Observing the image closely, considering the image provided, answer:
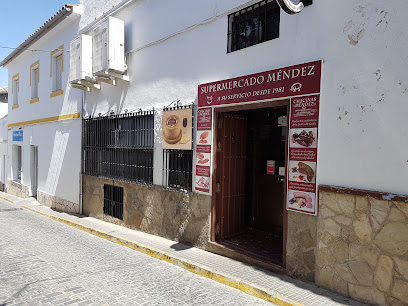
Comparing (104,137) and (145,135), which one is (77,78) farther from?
(145,135)

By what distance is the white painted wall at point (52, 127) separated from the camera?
10.5m

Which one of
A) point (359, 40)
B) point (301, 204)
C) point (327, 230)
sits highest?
point (359, 40)

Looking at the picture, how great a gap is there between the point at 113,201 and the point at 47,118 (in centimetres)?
545

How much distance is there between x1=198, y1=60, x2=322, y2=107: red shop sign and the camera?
447 centimetres

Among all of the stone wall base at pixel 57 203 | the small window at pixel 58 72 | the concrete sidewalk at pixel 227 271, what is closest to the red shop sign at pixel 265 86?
the concrete sidewalk at pixel 227 271

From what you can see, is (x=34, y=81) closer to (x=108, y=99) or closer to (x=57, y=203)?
(x=57, y=203)

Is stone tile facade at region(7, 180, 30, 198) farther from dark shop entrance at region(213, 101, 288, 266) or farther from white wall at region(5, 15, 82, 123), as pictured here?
Result: dark shop entrance at region(213, 101, 288, 266)

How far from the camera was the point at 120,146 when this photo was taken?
8.32 metres

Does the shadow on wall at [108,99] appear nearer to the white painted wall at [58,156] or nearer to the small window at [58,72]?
the white painted wall at [58,156]

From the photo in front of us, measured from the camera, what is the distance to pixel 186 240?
646 centimetres

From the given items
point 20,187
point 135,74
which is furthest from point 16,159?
point 135,74

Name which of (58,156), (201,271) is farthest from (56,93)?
(201,271)

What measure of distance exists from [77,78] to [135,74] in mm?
2269

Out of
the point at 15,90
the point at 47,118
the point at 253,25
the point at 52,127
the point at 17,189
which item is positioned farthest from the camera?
the point at 15,90
